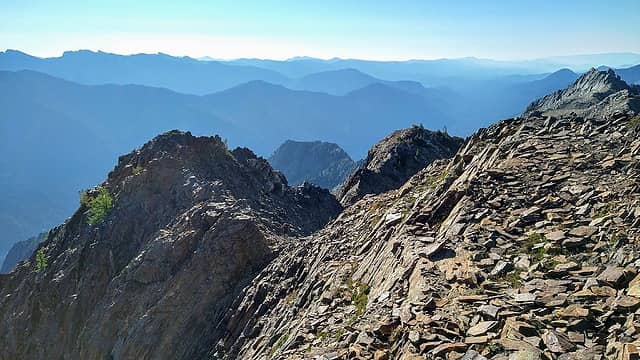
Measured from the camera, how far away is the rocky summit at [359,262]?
41.3 feet

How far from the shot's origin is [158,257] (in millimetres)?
34219

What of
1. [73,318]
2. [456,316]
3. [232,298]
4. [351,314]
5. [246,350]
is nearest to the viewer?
[456,316]

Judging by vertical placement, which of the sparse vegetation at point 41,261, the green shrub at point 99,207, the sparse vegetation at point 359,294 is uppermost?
the sparse vegetation at point 359,294

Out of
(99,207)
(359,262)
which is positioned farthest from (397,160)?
(359,262)

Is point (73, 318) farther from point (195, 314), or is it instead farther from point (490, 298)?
point (490, 298)

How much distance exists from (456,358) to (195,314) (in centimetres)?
2189

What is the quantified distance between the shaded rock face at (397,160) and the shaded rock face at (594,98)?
13.9 metres

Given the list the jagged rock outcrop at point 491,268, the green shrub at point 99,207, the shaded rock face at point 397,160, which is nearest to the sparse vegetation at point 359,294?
the jagged rock outcrop at point 491,268

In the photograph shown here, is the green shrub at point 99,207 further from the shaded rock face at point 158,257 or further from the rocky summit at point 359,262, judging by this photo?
the shaded rock face at point 158,257

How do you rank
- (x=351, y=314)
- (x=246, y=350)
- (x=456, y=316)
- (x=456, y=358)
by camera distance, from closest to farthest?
(x=456, y=358)
(x=456, y=316)
(x=351, y=314)
(x=246, y=350)

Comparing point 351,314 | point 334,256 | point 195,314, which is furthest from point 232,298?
point 351,314

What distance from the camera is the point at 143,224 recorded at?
1582 inches

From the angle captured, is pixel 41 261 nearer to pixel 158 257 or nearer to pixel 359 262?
pixel 158 257

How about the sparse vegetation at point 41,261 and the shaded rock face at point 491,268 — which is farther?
the sparse vegetation at point 41,261
